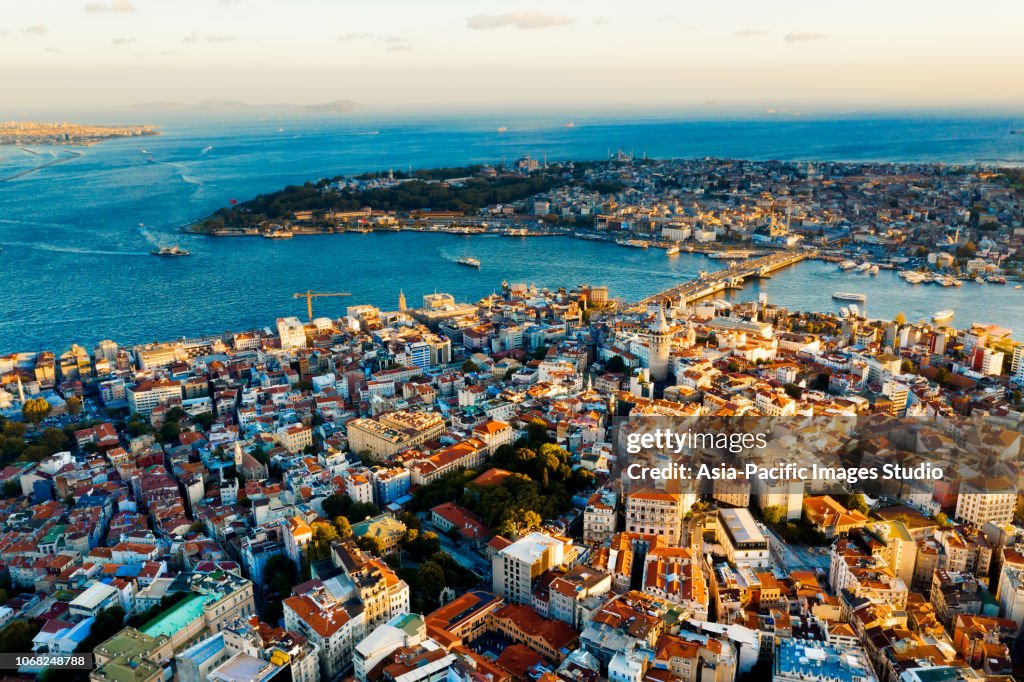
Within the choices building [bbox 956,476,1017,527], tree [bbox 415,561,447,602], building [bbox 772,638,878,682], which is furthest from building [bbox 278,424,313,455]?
building [bbox 956,476,1017,527]

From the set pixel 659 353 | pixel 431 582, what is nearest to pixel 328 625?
pixel 431 582

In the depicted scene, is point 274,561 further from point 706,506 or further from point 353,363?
point 353,363

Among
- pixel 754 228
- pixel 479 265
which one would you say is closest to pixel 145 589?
pixel 479 265

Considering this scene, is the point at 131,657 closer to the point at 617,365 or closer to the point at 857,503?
the point at 857,503

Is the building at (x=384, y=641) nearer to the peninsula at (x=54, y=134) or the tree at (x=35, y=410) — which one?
the tree at (x=35, y=410)

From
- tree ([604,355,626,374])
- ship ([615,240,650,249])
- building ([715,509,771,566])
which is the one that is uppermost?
ship ([615,240,650,249])

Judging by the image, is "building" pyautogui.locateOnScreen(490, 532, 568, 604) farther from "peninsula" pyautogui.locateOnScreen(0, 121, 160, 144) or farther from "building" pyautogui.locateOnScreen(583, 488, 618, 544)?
"peninsula" pyautogui.locateOnScreen(0, 121, 160, 144)
